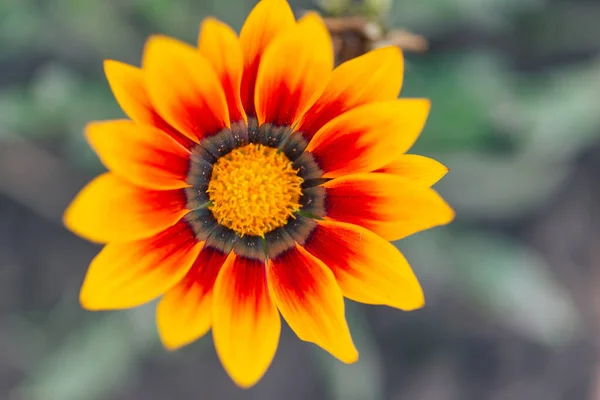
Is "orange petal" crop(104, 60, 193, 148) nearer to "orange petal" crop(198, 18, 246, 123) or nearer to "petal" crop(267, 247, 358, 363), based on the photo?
Result: "orange petal" crop(198, 18, 246, 123)

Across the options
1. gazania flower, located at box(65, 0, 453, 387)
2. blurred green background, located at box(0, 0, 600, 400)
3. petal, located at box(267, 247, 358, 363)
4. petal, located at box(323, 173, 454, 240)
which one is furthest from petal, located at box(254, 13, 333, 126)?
blurred green background, located at box(0, 0, 600, 400)

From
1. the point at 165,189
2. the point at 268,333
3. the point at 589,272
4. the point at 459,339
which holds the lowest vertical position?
the point at 459,339

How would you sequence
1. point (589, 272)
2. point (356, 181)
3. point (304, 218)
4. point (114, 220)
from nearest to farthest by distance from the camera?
1. point (114, 220)
2. point (356, 181)
3. point (304, 218)
4. point (589, 272)

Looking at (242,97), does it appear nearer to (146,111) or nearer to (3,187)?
(146,111)

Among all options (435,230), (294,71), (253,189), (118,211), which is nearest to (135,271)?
(118,211)

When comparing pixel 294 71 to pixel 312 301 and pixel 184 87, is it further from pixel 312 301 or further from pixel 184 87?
pixel 312 301

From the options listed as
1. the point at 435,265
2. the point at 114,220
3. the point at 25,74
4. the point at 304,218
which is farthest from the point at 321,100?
the point at 25,74
